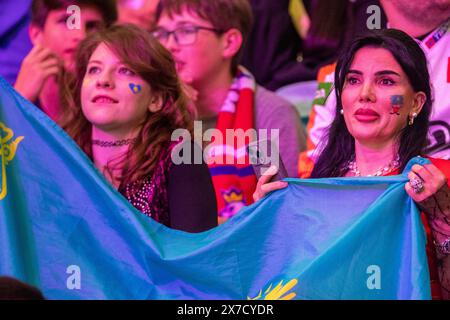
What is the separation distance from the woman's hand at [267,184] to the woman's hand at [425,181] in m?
0.48

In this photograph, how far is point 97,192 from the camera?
411 centimetres

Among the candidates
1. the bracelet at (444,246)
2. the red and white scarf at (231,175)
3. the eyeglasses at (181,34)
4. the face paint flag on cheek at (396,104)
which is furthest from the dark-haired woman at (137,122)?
the bracelet at (444,246)

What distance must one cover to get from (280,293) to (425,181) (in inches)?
24.1

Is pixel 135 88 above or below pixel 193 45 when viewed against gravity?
below

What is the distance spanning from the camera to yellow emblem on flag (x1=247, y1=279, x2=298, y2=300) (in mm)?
3753

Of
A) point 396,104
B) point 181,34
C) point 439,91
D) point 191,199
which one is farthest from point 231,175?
point 396,104

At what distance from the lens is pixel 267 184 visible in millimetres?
3932

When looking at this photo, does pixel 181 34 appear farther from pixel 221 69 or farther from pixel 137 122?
pixel 137 122

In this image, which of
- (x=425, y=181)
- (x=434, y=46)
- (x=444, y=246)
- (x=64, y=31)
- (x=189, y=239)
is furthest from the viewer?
(x=64, y=31)
